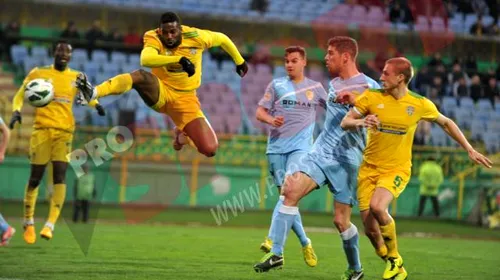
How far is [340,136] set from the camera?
9.58 meters

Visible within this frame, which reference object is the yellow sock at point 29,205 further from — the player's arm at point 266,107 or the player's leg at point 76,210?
the player's leg at point 76,210

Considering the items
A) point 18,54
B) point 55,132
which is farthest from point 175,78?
point 18,54

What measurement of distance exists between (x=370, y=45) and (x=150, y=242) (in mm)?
17625

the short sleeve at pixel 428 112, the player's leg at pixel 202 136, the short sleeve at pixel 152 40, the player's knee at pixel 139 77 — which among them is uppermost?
the short sleeve at pixel 152 40

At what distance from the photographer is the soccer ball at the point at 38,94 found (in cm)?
1140

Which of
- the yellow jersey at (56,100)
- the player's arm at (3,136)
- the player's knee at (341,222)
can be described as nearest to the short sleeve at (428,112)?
the player's knee at (341,222)

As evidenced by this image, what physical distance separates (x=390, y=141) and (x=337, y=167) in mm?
596

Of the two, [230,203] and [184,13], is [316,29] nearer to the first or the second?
[184,13]

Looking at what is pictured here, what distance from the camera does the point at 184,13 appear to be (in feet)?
93.0

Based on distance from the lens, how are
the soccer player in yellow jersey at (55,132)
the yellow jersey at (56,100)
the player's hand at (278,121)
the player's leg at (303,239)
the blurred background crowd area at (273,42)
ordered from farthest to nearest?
the blurred background crowd area at (273,42) < the yellow jersey at (56,100) < the soccer player in yellow jersey at (55,132) < the player's hand at (278,121) < the player's leg at (303,239)

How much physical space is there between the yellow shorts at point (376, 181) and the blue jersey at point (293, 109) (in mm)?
2362

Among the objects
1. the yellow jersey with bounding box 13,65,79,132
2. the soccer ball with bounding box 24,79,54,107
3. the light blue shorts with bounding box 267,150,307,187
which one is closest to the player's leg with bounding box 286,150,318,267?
the light blue shorts with bounding box 267,150,307,187

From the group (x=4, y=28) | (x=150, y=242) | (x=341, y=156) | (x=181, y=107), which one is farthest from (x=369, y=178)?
(x=4, y=28)

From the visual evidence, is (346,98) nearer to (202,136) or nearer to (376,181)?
(376,181)
